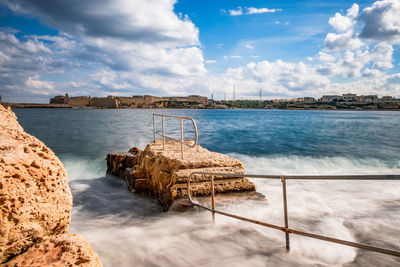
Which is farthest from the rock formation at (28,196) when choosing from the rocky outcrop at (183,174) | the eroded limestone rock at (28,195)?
the rocky outcrop at (183,174)

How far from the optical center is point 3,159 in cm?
196

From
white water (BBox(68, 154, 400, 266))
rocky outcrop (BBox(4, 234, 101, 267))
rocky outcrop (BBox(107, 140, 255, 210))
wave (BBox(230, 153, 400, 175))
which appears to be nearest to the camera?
rocky outcrop (BBox(4, 234, 101, 267))

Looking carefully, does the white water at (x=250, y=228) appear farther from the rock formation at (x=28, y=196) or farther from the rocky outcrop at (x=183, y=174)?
the rock formation at (x=28, y=196)

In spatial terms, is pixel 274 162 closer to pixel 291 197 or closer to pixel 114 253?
pixel 291 197

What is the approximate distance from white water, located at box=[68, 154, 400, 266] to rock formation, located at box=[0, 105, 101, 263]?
1.36m

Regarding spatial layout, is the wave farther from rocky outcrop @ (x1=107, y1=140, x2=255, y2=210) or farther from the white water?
rocky outcrop @ (x1=107, y1=140, x2=255, y2=210)

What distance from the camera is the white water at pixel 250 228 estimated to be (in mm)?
3111

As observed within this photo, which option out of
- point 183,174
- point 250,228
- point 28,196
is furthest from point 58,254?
point 183,174

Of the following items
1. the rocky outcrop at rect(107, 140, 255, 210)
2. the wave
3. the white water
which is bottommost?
the wave

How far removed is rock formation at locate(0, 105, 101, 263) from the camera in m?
1.85

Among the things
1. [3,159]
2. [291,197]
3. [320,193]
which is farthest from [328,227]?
[3,159]

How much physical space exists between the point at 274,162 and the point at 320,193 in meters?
7.02

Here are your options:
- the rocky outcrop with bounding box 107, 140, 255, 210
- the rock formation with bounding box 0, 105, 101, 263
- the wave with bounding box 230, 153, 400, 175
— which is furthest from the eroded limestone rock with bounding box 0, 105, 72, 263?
the wave with bounding box 230, 153, 400, 175

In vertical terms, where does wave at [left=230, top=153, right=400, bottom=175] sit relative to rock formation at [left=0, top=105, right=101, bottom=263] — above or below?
below
